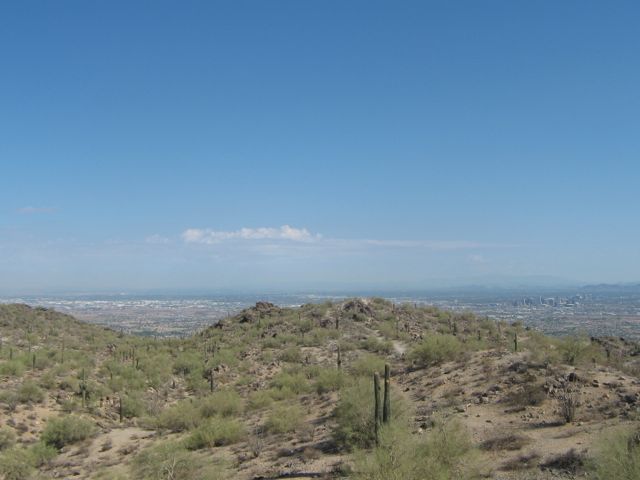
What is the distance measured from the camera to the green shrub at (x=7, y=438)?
2243cm

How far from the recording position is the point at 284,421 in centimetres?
2233

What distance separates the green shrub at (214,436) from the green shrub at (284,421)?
1242 millimetres

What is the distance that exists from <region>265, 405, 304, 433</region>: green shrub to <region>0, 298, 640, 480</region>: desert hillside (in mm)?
130

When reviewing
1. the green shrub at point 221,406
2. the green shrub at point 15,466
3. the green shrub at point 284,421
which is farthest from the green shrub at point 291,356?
the green shrub at point 15,466

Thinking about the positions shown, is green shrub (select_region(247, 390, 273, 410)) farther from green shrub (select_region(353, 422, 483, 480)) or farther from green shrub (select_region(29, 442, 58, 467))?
green shrub (select_region(353, 422, 483, 480))

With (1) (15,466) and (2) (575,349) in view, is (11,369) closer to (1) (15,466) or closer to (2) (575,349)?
(1) (15,466)

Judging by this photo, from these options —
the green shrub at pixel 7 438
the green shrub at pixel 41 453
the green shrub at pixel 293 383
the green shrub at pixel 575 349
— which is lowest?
the green shrub at pixel 41 453

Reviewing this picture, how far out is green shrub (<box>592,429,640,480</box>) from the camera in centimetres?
1074

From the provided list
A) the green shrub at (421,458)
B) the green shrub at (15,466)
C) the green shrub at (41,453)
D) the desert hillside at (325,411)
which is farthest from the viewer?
the green shrub at (41,453)

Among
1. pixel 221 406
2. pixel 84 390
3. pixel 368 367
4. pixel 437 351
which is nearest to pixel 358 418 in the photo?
pixel 221 406

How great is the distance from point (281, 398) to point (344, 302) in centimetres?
2439

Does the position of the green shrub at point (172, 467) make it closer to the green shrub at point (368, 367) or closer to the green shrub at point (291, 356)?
the green shrub at point (368, 367)

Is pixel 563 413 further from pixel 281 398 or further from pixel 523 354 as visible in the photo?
pixel 281 398

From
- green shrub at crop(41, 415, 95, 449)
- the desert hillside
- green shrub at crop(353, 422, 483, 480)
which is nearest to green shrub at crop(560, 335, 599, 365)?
the desert hillside
